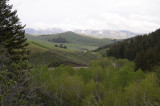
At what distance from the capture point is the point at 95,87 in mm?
20203

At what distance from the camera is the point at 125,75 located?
99.4 feet

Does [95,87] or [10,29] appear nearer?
[10,29]

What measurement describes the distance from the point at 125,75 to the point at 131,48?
2519 inches

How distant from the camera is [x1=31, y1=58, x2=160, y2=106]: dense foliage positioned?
30.5 feet

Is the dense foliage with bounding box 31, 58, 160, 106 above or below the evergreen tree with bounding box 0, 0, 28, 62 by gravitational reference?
below

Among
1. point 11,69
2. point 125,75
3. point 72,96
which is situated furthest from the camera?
point 125,75

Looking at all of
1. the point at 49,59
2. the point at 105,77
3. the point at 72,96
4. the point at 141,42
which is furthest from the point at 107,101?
the point at 141,42

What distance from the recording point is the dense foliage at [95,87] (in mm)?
9311

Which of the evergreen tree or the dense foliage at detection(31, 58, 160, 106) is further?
the evergreen tree

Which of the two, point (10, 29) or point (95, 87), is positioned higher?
point (10, 29)

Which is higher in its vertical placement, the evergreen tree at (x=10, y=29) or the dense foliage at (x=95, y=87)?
the evergreen tree at (x=10, y=29)

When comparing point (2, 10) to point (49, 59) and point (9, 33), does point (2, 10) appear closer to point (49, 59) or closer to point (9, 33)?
point (9, 33)

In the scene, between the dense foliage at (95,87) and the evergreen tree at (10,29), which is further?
the evergreen tree at (10,29)

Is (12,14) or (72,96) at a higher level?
(12,14)
